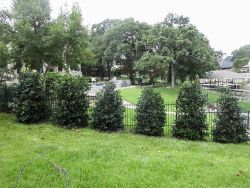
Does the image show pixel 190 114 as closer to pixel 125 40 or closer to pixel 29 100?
pixel 29 100

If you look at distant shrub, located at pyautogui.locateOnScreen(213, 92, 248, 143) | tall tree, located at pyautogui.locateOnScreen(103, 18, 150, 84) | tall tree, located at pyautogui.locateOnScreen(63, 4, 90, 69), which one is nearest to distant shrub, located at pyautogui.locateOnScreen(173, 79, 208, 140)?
distant shrub, located at pyautogui.locateOnScreen(213, 92, 248, 143)

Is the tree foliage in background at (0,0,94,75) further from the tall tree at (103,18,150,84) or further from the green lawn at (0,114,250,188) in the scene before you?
the tall tree at (103,18,150,84)

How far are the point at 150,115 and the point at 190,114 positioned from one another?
1.21 meters

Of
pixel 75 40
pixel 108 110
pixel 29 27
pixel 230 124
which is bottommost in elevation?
pixel 230 124

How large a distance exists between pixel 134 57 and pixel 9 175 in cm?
4267

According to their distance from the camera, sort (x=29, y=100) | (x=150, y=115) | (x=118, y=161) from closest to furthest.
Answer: (x=118, y=161) → (x=150, y=115) → (x=29, y=100)

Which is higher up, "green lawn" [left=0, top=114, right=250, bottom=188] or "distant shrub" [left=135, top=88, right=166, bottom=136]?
"distant shrub" [left=135, top=88, right=166, bottom=136]

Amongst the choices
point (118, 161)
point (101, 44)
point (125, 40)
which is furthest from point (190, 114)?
point (101, 44)

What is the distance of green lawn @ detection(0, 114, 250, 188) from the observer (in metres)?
4.91

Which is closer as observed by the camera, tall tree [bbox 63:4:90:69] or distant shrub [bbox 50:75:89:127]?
distant shrub [bbox 50:75:89:127]

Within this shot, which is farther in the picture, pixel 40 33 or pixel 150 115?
pixel 40 33

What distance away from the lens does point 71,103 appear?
980 centimetres

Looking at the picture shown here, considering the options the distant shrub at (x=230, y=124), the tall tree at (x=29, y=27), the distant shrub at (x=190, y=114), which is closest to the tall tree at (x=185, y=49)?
the tall tree at (x=29, y=27)

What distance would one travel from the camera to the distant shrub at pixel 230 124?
8.37 meters
